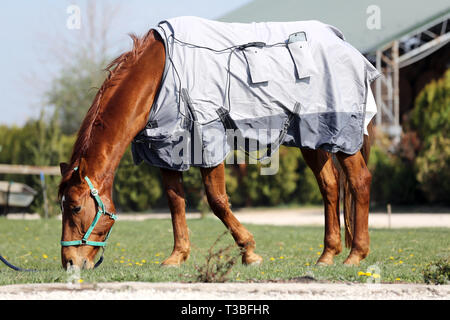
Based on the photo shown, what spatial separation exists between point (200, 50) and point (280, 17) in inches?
735

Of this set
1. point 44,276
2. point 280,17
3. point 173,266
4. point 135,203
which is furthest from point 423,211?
point 44,276

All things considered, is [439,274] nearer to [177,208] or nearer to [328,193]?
[328,193]

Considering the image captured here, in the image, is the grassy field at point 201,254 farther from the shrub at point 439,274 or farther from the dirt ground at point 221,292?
the dirt ground at point 221,292

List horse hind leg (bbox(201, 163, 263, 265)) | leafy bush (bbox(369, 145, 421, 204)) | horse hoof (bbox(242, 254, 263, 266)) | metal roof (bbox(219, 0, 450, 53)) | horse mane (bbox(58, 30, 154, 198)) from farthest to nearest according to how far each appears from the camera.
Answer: metal roof (bbox(219, 0, 450, 53)) → leafy bush (bbox(369, 145, 421, 204)) → horse hoof (bbox(242, 254, 263, 266)) → horse hind leg (bbox(201, 163, 263, 265)) → horse mane (bbox(58, 30, 154, 198))

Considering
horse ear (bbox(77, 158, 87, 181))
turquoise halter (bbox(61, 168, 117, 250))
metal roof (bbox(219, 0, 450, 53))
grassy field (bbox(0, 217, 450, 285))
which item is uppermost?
metal roof (bbox(219, 0, 450, 53))

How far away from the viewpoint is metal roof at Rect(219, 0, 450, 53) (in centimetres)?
2152

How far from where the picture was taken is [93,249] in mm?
5016

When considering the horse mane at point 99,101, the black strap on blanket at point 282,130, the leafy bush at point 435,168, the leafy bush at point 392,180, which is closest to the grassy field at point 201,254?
the horse mane at point 99,101

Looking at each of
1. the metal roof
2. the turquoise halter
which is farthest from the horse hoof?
the metal roof

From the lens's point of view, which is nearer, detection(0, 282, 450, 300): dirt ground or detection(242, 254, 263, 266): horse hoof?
detection(0, 282, 450, 300): dirt ground

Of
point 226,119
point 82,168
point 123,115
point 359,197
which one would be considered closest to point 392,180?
point 359,197

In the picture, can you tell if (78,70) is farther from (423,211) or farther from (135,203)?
(423,211)

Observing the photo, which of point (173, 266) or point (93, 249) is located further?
point (173, 266)

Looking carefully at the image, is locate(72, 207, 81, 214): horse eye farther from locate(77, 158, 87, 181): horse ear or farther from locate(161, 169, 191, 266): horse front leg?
locate(161, 169, 191, 266): horse front leg
